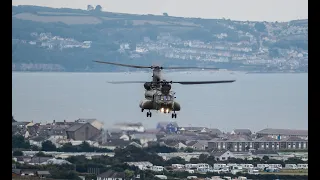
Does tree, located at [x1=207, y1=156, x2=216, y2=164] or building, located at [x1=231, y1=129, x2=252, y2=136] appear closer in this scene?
tree, located at [x1=207, y1=156, x2=216, y2=164]

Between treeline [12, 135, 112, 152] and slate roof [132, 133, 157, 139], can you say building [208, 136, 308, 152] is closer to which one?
slate roof [132, 133, 157, 139]

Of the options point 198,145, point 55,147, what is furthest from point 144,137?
point 55,147

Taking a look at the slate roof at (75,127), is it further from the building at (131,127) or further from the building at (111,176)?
the building at (111,176)

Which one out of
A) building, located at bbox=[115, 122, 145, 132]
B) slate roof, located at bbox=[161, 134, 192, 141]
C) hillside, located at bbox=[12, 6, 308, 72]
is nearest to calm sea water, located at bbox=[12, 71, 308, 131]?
hillside, located at bbox=[12, 6, 308, 72]

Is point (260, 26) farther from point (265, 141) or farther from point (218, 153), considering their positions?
point (218, 153)

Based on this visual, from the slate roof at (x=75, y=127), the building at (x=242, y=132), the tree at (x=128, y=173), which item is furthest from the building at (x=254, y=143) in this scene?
the slate roof at (x=75, y=127)
